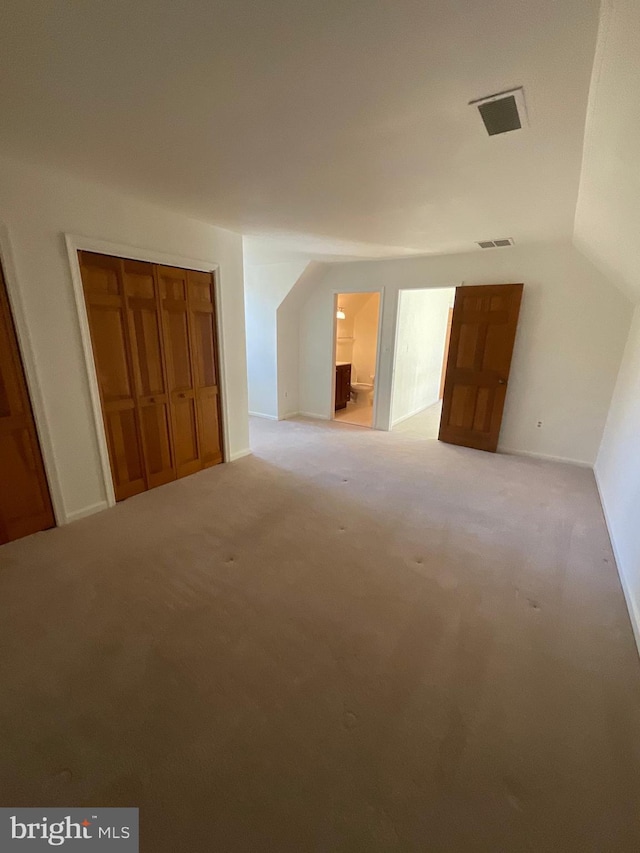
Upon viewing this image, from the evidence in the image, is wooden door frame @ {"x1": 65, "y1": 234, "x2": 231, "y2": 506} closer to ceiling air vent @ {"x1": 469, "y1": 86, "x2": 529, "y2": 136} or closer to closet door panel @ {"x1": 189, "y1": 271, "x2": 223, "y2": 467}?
closet door panel @ {"x1": 189, "y1": 271, "x2": 223, "y2": 467}

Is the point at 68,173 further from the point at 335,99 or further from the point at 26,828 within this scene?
the point at 26,828

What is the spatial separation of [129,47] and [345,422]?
16.2 feet

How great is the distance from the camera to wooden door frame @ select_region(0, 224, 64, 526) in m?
2.18

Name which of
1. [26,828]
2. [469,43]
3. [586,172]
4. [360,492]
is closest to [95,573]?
[26,828]

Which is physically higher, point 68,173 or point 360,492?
point 68,173

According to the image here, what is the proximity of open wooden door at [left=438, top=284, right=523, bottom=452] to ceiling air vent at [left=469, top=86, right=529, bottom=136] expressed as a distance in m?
2.77

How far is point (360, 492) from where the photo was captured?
3.33 meters

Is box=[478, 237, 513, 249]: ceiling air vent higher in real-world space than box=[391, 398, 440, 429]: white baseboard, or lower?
higher

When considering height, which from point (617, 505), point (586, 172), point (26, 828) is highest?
point (586, 172)

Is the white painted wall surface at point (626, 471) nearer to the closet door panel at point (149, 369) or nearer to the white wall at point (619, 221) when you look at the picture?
the white wall at point (619, 221)

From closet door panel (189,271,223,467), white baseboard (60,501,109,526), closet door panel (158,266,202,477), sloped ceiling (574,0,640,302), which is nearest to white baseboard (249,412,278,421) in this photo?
closet door panel (189,271,223,467)

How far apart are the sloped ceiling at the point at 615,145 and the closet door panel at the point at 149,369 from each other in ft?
→ 9.86

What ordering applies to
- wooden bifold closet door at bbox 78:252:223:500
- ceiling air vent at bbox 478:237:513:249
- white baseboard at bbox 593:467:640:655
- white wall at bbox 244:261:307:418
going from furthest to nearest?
white wall at bbox 244:261:307:418
ceiling air vent at bbox 478:237:513:249
wooden bifold closet door at bbox 78:252:223:500
white baseboard at bbox 593:467:640:655

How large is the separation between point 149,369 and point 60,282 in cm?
88
